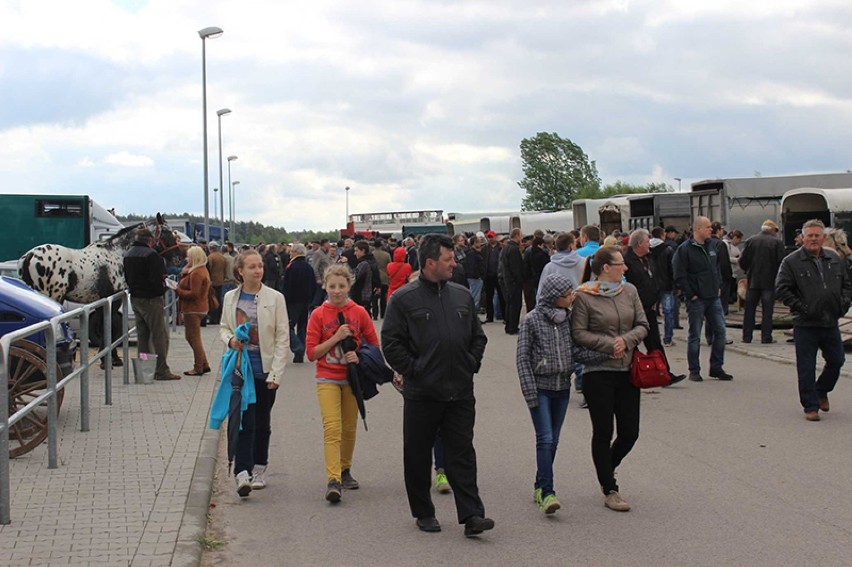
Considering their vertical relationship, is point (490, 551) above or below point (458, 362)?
below

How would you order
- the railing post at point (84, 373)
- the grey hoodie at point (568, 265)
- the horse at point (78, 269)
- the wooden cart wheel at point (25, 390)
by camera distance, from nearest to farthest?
the wooden cart wheel at point (25, 390), the railing post at point (84, 373), the grey hoodie at point (568, 265), the horse at point (78, 269)

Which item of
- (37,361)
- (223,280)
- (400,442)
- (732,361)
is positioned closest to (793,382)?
(732,361)

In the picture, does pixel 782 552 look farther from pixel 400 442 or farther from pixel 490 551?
pixel 400 442

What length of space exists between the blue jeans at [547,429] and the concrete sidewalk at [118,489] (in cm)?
Result: 221

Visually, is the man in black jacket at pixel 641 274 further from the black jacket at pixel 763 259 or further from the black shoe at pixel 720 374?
the black jacket at pixel 763 259

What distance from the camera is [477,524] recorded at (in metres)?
6.46

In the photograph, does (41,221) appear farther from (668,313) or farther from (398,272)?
(668,313)

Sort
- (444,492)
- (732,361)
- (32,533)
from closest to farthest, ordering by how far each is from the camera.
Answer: (32,533)
(444,492)
(732,361)

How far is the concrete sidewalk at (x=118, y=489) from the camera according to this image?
6.18m

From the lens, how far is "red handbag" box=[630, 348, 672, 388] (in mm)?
7093

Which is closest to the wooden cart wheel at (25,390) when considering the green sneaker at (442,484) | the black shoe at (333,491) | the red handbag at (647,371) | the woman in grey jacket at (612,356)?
the black shoe at (333,491)

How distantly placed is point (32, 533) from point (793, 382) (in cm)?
948

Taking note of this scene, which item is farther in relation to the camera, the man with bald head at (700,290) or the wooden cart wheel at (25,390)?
the man with bald head at (700,290)

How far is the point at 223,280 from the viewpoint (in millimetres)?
23250
